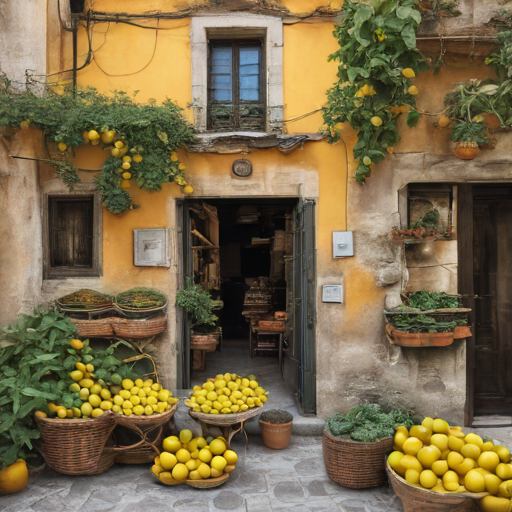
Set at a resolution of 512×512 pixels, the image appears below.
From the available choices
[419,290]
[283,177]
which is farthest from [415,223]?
[283,177]

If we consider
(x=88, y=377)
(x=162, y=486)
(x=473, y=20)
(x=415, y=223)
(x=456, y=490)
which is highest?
(x=473, y=20)

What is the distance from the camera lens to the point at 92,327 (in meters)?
5.59

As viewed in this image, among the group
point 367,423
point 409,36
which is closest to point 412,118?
point 409,36

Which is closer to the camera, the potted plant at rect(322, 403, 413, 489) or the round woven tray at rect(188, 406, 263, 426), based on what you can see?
the potted plant at rect(322, 403, 413, 489)

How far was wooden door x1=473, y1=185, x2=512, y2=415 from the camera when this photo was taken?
20.7 ft

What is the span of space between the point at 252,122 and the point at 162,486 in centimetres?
431

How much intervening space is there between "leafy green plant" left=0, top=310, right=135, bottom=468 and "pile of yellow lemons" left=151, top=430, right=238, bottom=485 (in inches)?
40.0

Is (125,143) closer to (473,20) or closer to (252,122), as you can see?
(252,122)

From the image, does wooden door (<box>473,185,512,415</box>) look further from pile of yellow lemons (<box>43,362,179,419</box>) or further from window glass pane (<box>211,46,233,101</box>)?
pile of yellow lemons (<box>43,362,179,419</box>)

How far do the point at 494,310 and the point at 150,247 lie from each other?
449cm

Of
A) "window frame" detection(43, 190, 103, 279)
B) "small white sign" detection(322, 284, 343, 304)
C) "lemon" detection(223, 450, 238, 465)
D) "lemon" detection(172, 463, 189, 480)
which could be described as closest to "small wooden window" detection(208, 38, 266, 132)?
"window frame" detection(43, 190, 103, 279)

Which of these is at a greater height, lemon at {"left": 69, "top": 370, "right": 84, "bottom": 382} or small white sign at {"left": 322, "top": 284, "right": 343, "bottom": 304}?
small white sign at {"left": 322, "top": 284, "right": 343, "bottom": 304}

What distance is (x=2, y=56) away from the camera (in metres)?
5.67

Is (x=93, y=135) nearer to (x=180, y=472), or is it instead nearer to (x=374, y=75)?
(x=374, y=75)
